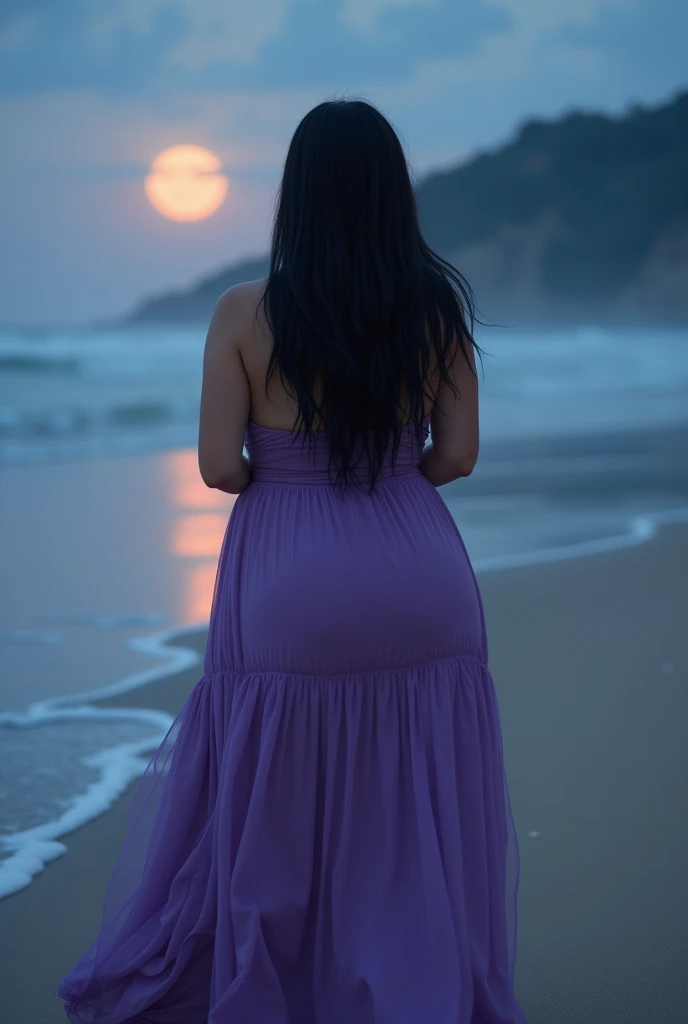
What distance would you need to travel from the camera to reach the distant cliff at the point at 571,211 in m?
66.9

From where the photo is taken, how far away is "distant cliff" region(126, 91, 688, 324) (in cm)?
6688

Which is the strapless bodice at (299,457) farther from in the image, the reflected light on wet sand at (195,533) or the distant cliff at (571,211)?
the distant cliff at (571,211)

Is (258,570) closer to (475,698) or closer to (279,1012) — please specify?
(475,698)

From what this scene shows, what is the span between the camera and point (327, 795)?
85.2 inches

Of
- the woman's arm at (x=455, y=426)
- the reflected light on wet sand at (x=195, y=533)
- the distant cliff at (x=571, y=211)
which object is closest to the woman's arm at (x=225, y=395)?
the woman's arm at (x=455, y=426)

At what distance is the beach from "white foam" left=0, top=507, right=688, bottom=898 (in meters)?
0.05

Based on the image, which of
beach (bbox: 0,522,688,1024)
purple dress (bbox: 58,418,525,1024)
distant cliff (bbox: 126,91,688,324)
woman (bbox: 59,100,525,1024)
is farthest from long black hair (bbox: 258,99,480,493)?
distant cliff (bbox: 126,91,688,324)

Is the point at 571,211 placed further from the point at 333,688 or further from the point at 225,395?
the point at 333,688

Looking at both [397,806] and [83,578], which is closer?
[397,806]

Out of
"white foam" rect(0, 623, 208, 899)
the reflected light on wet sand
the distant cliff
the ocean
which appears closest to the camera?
"white foam" rect(0, 623, 208, 899)

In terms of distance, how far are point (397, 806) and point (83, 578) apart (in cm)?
457

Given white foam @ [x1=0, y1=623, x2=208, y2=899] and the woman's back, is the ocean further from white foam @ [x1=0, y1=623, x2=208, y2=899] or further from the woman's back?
the woman's back

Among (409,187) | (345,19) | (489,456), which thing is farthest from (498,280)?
(409,187)

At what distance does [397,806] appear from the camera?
2.18m
